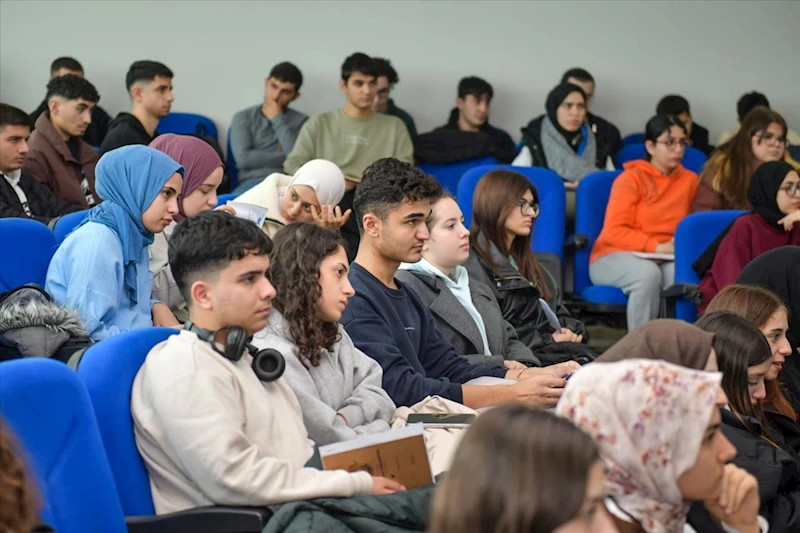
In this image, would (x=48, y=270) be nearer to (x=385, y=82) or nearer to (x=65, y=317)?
(x=65, y=317)

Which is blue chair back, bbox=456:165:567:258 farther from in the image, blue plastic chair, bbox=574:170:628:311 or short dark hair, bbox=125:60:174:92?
short dark hair, bbox=125:60:174:92

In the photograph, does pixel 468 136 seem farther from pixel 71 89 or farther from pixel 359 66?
pixel 71 89

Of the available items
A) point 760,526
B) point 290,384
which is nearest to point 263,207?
point 290,384

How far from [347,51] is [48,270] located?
414 centimetres

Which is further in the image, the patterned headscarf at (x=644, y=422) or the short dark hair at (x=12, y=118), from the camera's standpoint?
the short dark hair at (x=12, y=118)

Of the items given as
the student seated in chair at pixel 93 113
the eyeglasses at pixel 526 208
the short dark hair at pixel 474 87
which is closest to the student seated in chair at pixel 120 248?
the eyeglasses at pixel 526 208

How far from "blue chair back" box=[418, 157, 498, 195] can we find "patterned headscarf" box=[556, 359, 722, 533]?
4.55 metres

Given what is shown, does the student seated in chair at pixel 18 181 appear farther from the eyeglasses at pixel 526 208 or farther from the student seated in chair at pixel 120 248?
the eyeglasses at pixel 526 208

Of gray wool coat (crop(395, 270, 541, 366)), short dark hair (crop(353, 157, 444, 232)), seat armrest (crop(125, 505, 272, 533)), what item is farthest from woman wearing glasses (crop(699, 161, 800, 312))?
seat armrest (crop(125, 505, 272, 533))

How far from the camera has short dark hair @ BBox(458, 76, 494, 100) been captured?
21.9 feet

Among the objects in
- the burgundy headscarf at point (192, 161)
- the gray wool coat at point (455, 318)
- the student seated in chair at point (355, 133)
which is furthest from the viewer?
the student seated in chair at point (355, 133)

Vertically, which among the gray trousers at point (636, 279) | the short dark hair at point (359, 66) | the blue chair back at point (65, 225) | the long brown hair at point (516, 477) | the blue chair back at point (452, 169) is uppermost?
the short dark hair at point (359, 66)

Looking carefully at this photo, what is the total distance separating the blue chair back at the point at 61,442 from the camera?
1888 mm

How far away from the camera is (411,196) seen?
10.5 feet
